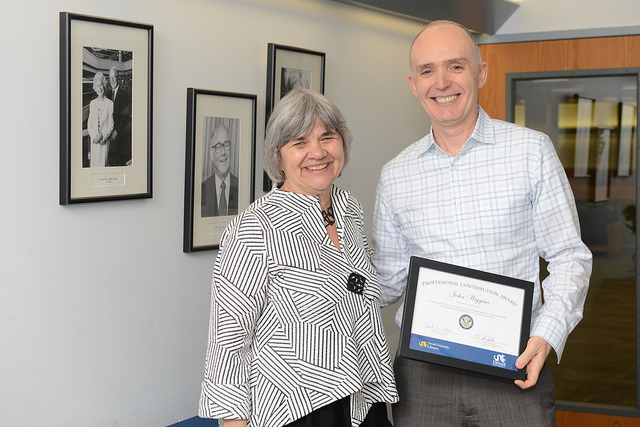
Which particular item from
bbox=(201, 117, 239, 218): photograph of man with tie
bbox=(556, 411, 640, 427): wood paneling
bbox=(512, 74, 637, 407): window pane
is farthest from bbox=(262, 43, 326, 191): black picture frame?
bbox=(556, 411, 640, 427): wood paneling

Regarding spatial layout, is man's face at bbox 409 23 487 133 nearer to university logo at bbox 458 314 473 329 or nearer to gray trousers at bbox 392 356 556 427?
university logo at bbox 458 314 473 329

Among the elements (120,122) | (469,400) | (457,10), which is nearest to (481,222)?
(469,400)

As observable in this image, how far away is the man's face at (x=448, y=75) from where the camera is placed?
204cm

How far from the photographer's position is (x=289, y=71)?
9.44 ft

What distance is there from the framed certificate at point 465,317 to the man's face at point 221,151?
97cm

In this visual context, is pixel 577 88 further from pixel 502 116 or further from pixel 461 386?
pixel 461 386

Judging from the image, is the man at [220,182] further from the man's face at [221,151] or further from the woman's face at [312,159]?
the woman's face at [312,159]

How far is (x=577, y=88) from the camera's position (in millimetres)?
3779

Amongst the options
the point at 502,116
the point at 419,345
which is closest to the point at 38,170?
the point at 419,345

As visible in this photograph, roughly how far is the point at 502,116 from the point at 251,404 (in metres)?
2.60

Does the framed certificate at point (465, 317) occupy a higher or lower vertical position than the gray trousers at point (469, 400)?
higher

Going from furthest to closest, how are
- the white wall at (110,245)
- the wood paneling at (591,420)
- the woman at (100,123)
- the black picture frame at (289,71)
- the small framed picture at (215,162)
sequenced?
the wood paneling at (591,420) → the black picture frame at (289,71) → the small framed picture at (215,162) → the woman at (100,123) → the white wall at (110,245)

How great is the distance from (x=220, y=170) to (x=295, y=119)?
77 cm

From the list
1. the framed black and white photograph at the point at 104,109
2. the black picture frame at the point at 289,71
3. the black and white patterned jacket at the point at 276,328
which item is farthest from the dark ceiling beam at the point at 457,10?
the black and white patterned jacket at the point at 276,328
